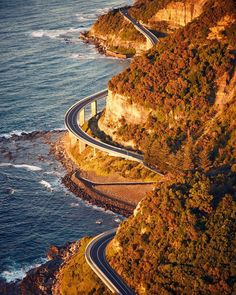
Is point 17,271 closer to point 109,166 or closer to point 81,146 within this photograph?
point 109,166

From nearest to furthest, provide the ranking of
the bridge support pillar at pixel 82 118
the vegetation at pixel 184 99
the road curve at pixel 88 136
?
the vegetation at pixel 184 99 < the road curve at pixel 88 136 < the bridge support pillar at pixel 82 118

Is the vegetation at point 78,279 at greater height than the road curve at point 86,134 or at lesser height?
lesser

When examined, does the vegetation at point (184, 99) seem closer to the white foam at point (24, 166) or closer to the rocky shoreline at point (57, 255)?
the rocky shoreline at point (57, 255)

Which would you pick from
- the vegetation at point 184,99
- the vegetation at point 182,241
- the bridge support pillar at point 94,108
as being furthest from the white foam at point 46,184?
the vegetation at point 182,241

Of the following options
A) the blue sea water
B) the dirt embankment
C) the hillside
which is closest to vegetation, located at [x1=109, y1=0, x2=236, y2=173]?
the hillside

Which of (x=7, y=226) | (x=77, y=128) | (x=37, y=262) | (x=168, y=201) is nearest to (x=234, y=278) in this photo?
(x=168, y=201)

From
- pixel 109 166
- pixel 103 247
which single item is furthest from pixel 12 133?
pixel 103 247
